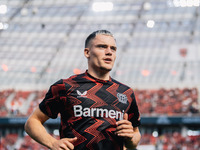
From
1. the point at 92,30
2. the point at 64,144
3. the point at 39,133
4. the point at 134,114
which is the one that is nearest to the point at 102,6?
the point at 92,30

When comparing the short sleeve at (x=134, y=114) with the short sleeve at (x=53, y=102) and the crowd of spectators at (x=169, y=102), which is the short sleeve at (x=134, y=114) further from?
the crowd of spectators at (x=169, y=102)

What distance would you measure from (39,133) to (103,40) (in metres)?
0.73

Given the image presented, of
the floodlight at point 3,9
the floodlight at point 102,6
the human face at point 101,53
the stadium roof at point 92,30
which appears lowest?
the human face at point 101,53

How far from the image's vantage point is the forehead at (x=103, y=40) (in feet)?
7.63

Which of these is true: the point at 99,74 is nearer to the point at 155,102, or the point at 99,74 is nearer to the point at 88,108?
the point at 88,108

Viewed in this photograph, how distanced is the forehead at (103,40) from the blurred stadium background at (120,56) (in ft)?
53.1

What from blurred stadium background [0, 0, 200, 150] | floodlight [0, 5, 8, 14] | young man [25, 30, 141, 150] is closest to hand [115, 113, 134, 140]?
young man [25, 30, 141, 150]

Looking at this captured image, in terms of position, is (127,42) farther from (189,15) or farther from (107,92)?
(107,92)

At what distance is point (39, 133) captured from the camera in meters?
2.17

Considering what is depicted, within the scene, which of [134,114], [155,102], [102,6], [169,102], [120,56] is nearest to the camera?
[134,114]

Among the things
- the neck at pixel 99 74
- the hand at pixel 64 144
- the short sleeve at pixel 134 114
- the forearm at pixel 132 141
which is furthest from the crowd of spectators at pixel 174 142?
the hand at pixel 64 144

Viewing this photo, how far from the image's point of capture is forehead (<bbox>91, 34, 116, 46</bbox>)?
232cm

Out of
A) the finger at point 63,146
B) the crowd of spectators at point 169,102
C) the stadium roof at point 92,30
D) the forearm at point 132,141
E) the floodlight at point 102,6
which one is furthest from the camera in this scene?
the floodlight at point 102,6

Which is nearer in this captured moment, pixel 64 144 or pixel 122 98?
pixel 64 144
